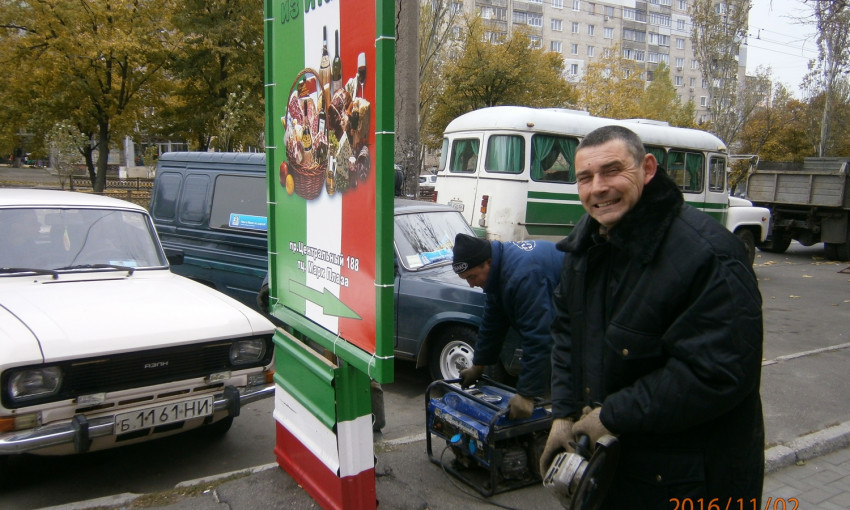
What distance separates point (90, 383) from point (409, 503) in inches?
78.7

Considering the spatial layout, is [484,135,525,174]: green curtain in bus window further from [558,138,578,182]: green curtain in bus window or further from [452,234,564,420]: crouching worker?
[452,234,564,420]: crouching worker

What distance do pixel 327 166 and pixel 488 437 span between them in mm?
1783

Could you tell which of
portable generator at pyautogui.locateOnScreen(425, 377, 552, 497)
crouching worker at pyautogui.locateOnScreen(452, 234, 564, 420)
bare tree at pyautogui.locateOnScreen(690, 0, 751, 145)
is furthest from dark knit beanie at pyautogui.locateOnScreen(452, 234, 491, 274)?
bare tree at pyautogui.locateOnScreen(690, 0, 751, 145)

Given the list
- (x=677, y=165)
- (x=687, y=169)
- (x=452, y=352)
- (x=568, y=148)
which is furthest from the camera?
(x=687, y=169)

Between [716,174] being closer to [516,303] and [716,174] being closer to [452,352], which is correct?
[452,352]

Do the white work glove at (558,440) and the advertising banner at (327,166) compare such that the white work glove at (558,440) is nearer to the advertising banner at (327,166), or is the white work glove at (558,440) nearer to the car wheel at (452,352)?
the advertising banner at (327,166)

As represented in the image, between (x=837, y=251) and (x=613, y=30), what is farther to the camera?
(x=613, y=30)

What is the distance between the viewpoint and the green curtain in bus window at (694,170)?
533 inches

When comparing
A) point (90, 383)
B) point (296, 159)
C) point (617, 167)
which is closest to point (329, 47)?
point (296, 159)

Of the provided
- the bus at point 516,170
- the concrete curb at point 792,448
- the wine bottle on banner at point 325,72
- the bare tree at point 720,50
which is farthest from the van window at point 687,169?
the bare tree at point 720,50

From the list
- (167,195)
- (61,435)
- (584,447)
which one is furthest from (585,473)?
(167,195)

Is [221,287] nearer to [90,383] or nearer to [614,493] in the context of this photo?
[90,383]

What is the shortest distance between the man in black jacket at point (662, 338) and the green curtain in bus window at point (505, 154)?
30.2 feet

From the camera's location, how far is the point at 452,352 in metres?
5.68
